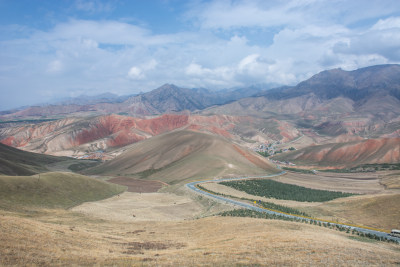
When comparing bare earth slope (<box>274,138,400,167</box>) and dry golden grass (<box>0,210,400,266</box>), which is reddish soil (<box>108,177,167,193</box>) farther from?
bare earth slope (<box>274,138,400,167</box>)

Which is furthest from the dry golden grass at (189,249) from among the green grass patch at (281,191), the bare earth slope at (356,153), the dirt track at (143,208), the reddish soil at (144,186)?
the bare earth slope at (356,153)

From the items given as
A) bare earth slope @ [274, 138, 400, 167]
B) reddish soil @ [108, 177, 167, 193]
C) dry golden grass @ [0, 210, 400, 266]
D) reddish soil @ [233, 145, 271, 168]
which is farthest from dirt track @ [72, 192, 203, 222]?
bare earth slope @ [274, 138, 400, 167]

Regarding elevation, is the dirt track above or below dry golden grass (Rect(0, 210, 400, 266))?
below

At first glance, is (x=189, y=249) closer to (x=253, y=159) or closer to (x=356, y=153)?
(x=253, y=159)

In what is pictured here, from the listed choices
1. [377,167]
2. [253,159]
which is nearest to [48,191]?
[253,159]

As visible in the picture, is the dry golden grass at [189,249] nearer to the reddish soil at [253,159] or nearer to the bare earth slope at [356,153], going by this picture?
the reddish soil at [253,159]

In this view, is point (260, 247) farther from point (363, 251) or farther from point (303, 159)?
point (303, 159)
